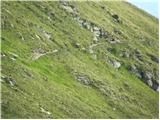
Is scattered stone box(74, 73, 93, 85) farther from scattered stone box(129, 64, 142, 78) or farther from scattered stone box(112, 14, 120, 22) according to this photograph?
scattered stone box(112, 14, 120, 22)

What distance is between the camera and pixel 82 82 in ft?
343

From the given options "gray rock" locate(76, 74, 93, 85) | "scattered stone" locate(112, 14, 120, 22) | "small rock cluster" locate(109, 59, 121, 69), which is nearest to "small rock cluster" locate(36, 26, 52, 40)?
"gray rock" locate(76, 74, 93, 85)

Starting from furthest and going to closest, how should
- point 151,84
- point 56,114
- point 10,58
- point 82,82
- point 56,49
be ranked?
point 151,84
point 56,49
point 82,82
point 10,58
point 56,114

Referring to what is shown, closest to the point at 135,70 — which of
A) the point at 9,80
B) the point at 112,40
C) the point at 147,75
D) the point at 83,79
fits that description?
the point at 147,75

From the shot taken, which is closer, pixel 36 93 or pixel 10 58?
pixel 36 93

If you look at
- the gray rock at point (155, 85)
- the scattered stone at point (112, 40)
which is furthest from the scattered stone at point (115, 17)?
the gray rock at point (155, 85)

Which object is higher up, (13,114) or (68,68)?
(13,114)

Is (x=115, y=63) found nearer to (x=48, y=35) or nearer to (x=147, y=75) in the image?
(x=147, y=75)

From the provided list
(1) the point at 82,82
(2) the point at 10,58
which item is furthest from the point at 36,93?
(1) the point at 82,82

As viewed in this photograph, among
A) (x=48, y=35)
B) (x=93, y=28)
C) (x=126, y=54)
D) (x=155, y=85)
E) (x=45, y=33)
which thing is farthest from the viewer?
(x=93, y=28)

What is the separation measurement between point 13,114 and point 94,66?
2255 inches

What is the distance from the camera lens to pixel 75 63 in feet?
367

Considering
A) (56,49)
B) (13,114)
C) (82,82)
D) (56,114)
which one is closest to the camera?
(13,114)

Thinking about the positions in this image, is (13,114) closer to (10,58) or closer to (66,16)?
(10,58)
